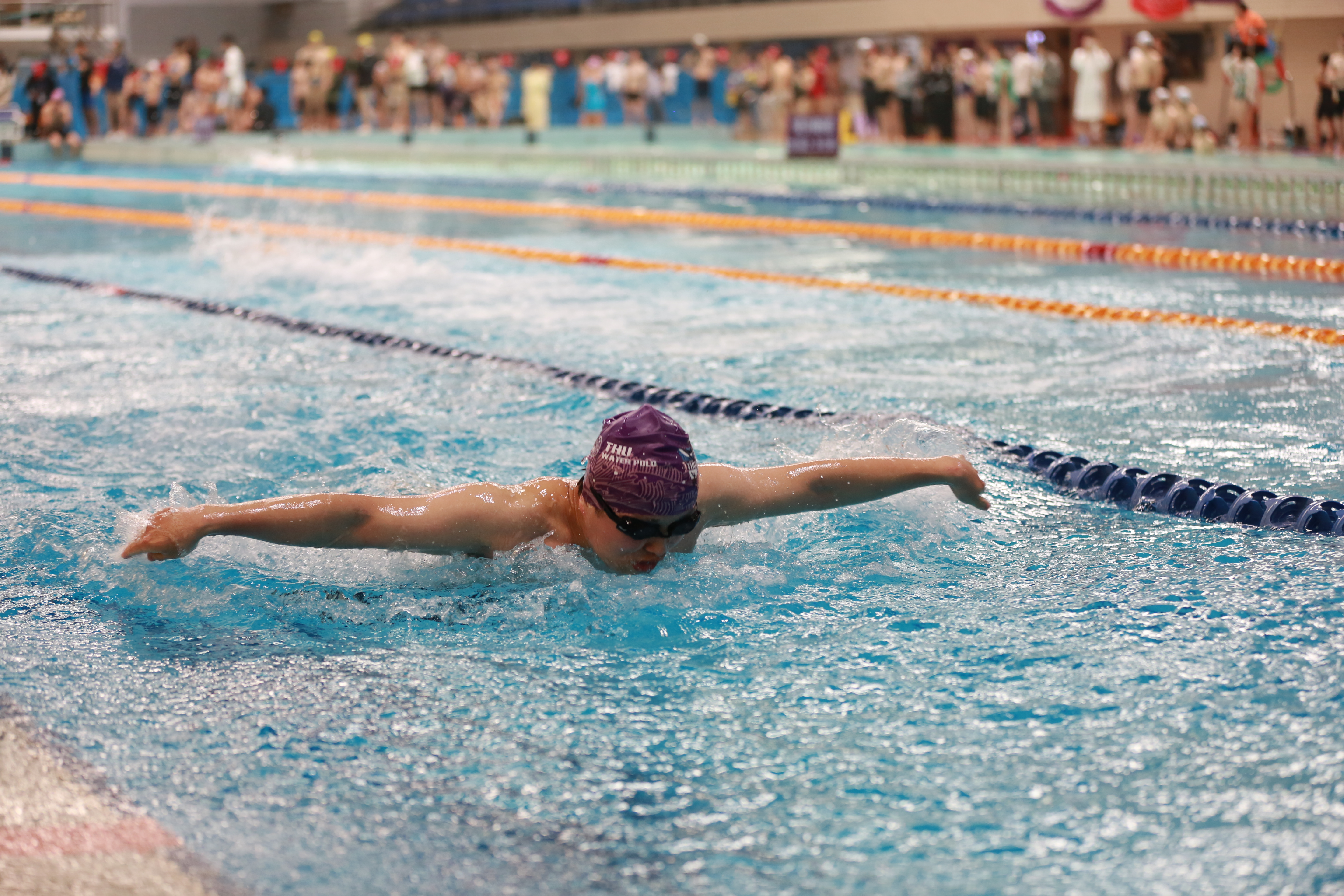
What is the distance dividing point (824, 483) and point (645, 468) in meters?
0.55

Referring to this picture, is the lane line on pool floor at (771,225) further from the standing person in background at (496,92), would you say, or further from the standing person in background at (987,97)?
the standing person in background at (987,97)

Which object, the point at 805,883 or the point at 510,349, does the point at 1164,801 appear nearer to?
the point at 805,883

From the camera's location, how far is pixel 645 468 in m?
2.76

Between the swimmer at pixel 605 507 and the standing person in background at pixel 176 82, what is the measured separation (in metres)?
22.9

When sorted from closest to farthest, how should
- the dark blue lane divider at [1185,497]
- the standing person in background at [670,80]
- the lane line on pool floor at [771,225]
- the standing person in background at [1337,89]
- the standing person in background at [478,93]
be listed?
1. the dark blue lane divider at [1185,497]
2. the lane line on pool floor at [771,225]
3. the standing person in background at [1337,89]
4. the standing person in background at [670,80]
5. the standing person in background at [478,93]

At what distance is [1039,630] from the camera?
9.58ft

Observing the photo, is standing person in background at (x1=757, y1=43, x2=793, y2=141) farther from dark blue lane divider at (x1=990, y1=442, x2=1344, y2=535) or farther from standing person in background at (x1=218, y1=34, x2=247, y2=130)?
dark blue lane divider at (x1=990, y1=442, x2=1344, y2=535)

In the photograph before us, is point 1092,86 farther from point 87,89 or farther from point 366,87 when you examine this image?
point 87,89

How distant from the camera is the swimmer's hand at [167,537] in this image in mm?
2543

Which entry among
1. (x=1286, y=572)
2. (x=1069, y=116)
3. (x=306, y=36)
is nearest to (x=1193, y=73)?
(x=1069, y=116)

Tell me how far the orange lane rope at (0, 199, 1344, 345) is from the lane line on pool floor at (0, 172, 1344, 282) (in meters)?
1.58

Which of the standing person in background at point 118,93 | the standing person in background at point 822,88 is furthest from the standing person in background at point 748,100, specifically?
the standing person in background at point 118,93

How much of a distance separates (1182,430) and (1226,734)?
245 centimetres

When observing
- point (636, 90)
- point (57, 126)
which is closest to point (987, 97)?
point (636, 90)
